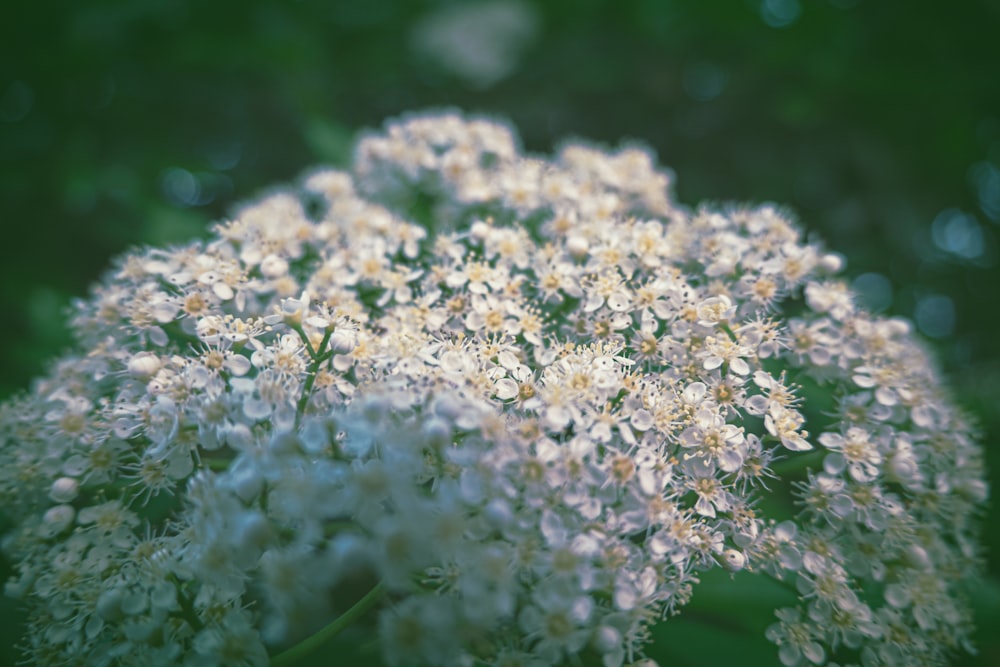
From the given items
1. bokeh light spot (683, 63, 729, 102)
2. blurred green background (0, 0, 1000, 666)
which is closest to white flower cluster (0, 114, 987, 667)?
blurred green background (0, 0, 1000, 666)

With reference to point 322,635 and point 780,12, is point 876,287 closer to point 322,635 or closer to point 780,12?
point 780,12

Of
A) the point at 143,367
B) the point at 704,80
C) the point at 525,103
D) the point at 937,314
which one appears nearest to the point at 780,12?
the point at 704,80

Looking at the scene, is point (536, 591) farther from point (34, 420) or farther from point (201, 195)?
point (201, 195)

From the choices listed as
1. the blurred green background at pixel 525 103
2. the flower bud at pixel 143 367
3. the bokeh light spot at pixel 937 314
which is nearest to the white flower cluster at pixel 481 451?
the flower bud at pixel 143 367

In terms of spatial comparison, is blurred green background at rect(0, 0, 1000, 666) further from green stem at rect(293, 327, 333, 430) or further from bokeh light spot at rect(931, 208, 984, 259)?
green stem at rect(293, 327, 333, 430)

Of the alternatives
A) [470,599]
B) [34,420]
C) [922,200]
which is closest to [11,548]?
[34,420]

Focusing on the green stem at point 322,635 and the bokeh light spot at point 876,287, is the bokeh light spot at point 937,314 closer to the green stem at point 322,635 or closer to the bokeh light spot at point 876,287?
the bokeh light spot at point 876,287
